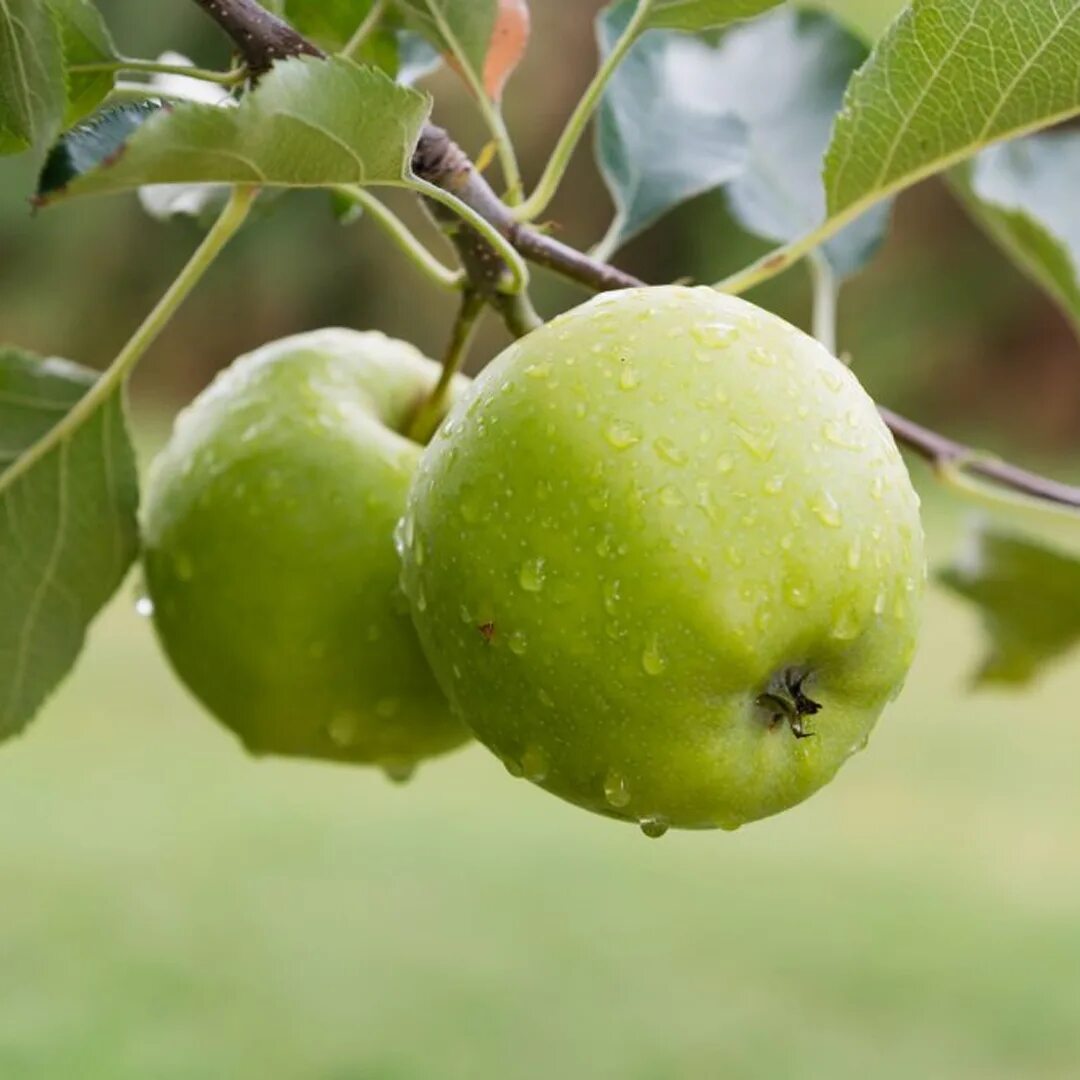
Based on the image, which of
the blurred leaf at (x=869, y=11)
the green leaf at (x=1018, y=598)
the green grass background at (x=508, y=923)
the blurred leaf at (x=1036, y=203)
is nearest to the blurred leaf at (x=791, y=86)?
the blurred leaf at (x=1036, y=203)

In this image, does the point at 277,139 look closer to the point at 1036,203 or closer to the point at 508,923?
the point at 1036,203

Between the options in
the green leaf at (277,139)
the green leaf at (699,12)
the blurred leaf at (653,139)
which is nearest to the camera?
the green leaf at (277,139)

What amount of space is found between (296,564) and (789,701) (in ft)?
0.73

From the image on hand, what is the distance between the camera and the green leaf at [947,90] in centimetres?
61

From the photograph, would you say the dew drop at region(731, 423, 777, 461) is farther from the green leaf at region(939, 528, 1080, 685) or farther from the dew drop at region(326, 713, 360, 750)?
the green leaf at region(939, 528, 1080, 685)

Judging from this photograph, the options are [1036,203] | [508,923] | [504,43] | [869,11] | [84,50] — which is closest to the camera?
[84,50]

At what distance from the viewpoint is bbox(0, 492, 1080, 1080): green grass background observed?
281cm

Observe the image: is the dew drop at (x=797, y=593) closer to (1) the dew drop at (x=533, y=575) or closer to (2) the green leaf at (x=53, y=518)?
(1) the dew drop at (x=533, y=575)

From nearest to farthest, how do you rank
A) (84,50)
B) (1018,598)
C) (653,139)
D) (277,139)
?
(277,139) < (84,50) < (653,139) < (1018,598)

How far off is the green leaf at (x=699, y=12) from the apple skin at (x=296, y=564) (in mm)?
188

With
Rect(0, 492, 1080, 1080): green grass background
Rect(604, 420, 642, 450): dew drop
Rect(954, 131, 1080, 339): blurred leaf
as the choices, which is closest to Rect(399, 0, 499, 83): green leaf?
Rect(604, 420, 642, 450): dew drop

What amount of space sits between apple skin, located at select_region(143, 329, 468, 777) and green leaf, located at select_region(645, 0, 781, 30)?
188 mm

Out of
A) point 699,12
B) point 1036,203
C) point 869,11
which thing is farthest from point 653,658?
point 869,11

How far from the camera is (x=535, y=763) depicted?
54 centimetres
